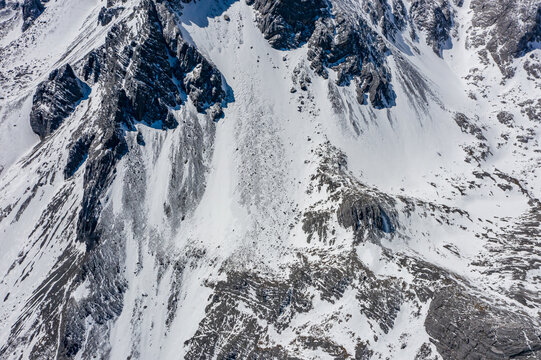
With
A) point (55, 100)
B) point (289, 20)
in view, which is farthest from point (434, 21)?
point (55, 100)

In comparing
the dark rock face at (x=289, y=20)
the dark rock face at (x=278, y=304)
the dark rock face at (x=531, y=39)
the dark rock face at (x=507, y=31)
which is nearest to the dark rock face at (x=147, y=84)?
the dark rock face at (x=289, y=20)

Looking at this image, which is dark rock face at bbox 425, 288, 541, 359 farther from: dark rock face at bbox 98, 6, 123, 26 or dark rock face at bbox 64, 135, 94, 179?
dark rock face at bbox 98, 6, 123, 26

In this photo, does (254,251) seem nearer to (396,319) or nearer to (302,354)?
(302,354)

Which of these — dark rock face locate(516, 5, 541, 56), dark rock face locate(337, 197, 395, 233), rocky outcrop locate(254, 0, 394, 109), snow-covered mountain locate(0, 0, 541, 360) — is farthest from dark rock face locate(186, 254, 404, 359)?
dark rock face locate(516, 5, 541, 56)

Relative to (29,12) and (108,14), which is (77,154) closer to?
(108,14)

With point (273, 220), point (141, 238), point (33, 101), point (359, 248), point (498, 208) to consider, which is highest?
point (33, 101)

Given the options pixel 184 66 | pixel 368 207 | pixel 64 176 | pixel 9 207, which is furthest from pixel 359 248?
pixel 9 207
